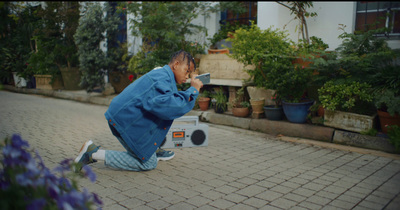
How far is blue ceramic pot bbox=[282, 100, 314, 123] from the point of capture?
6000mm

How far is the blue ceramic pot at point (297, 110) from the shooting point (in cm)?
600

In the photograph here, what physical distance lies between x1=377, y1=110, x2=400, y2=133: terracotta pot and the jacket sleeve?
327cm

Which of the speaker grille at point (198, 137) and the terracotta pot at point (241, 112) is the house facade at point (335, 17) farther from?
the speaker grille at point (198, 137)

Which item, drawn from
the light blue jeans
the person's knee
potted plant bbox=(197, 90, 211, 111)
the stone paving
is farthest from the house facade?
the light blue jeans

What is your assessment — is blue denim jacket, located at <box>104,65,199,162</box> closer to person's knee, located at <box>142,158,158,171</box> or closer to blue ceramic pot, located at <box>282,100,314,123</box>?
person's knee, located at <box>142,158,158,171</box>

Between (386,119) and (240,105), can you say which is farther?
(240,105)

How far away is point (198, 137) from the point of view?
511cm

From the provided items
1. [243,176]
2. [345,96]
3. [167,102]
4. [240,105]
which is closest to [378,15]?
[345,96]

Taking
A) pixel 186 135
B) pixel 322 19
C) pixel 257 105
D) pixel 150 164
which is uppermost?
pixel 322 19

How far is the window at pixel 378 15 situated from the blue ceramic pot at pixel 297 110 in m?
1.97

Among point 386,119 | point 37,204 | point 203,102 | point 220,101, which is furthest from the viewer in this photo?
point 203,102

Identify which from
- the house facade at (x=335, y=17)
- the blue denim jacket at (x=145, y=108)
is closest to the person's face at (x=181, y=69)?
the blue denim jacket at (x=145, y=108)

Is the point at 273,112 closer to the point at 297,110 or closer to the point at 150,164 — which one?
the point at 297,110

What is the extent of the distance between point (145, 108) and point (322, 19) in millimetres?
4893
